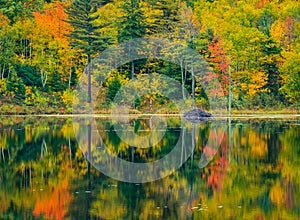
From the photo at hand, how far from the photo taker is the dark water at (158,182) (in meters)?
12.3

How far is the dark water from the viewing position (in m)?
12.3

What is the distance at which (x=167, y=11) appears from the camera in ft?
199

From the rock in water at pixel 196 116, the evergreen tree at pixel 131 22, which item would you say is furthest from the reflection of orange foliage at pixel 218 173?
the evergreen tree at pixel 131 22

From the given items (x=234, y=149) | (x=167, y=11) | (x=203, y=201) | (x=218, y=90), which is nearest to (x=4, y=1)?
(x=167, y=11)

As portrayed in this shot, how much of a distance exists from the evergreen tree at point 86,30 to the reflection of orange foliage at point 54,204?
3716cm

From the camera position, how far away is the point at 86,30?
5156 centimetres

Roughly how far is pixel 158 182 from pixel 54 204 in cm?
375

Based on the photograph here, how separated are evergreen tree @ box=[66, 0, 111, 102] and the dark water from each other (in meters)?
24.8

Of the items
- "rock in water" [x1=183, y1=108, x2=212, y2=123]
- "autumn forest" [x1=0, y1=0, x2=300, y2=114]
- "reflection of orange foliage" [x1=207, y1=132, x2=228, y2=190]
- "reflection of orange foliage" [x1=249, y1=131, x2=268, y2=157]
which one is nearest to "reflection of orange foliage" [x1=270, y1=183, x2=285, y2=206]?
"reflection of orange foliage" [x1=207, y1=132, x2=228, y2=190]

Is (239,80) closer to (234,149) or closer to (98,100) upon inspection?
(98,100)

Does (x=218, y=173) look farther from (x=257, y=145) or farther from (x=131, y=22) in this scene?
(x=131, y=22)

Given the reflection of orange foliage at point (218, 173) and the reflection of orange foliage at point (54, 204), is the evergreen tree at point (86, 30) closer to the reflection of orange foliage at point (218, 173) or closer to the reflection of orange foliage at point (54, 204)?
the reflection of orange foliage at point (218, 173)

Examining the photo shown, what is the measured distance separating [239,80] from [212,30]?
486 centimetres

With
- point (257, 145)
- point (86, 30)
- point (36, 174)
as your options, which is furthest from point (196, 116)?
point (36, 174)
